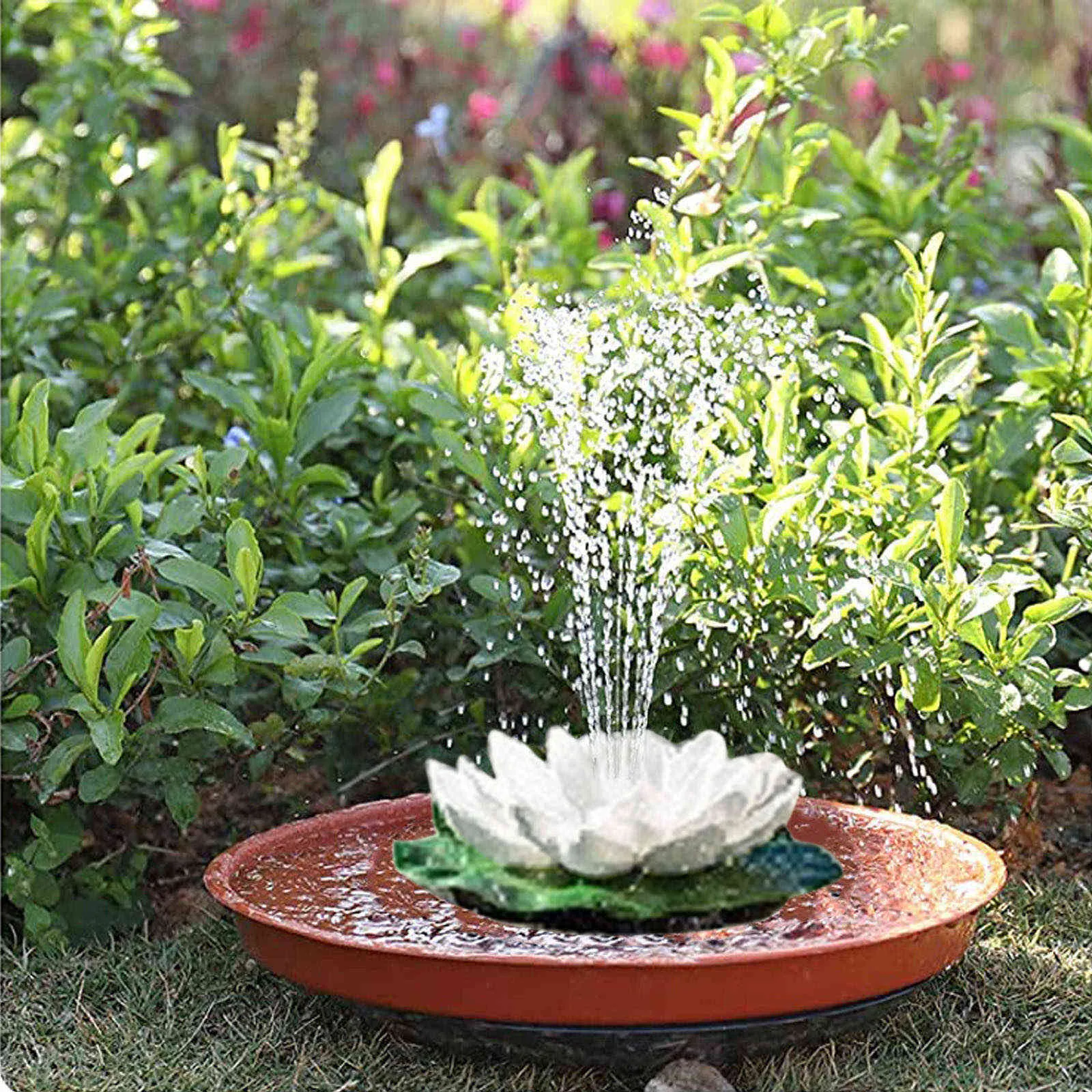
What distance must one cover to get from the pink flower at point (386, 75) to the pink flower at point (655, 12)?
2.89 ft

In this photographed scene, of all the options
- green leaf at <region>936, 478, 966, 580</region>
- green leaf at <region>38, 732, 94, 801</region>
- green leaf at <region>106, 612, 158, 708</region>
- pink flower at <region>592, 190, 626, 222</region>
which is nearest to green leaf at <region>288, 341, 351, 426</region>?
green leaf at <region>106, 612, 158, 708</region>

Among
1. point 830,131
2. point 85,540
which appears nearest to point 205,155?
point 830,131

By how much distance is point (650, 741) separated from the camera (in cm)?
210

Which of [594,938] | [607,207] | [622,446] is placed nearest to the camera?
[594,938]

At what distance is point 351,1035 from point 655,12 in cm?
473

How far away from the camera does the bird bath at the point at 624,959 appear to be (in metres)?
2.01

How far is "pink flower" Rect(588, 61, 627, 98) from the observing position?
214 inches

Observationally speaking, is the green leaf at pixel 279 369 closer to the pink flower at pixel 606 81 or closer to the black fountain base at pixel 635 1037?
the black fountain base at pixel 635 1037

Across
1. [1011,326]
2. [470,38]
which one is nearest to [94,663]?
[1011,326]

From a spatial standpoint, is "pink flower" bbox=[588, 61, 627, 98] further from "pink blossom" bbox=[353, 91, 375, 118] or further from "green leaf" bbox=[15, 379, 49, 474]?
"green leaf" bbox=[15, 379, 49, 474]

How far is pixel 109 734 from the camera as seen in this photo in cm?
241

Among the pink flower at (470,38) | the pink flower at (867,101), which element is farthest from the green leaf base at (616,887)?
the pink flower at (470,38)

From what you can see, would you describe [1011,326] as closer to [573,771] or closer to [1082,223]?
[1082,223]

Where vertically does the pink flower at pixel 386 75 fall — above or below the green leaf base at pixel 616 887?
above
